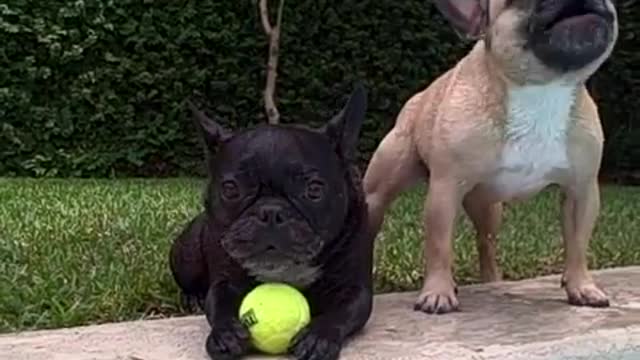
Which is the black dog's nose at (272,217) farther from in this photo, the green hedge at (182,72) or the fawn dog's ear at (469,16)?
the green hedge at (182,72)

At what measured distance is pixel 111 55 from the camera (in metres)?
10.5

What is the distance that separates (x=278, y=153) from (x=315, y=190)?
121 millimetres

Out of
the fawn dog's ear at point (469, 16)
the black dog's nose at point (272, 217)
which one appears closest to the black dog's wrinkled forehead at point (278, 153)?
the black dog's nose at point (272, 217)

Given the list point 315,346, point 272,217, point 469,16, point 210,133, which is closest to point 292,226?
point 272,217

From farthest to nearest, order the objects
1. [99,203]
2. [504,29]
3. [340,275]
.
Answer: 1. [99,203]
2. [504,29]
3. [340,275]

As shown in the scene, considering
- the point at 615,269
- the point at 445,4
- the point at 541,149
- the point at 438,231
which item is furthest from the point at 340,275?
the point at 615,269

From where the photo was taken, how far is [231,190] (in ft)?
9.59

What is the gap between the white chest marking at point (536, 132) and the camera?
3422 mm

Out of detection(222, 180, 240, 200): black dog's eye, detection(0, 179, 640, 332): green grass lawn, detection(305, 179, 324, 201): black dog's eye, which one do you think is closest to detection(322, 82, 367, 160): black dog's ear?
detection(305, 179, 324, 201): black dog's eye

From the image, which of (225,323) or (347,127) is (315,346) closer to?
(225,323)

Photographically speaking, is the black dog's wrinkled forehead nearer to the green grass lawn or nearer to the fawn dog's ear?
the fawn dog's ear

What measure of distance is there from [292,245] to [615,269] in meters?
1.98

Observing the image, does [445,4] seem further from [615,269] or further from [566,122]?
[615,269]

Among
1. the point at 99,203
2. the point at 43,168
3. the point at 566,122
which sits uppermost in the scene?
the point at 566,122
